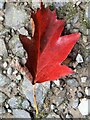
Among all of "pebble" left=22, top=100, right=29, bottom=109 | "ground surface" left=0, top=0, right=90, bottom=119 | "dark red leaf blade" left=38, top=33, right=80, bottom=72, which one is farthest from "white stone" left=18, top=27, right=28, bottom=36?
"pebble" left=22, top=100, right=29, bottom=109

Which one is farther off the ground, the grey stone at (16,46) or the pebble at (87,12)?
the pebble at (87,12)

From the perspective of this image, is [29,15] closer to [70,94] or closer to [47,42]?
[47,42]

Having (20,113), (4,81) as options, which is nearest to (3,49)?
(4,81)

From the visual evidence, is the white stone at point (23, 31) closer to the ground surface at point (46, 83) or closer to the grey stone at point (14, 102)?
the ground surface at point (46, 83)

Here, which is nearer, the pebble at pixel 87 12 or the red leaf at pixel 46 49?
the red leaf at pixel 46 49

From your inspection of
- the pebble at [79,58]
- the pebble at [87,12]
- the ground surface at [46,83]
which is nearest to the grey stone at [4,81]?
the ground surface at [46,83]

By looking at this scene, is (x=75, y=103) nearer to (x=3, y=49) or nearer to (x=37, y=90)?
(x=37, y=90)

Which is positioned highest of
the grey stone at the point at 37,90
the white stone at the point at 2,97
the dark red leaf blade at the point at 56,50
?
the dark red leaf blade at the point at 56,50
